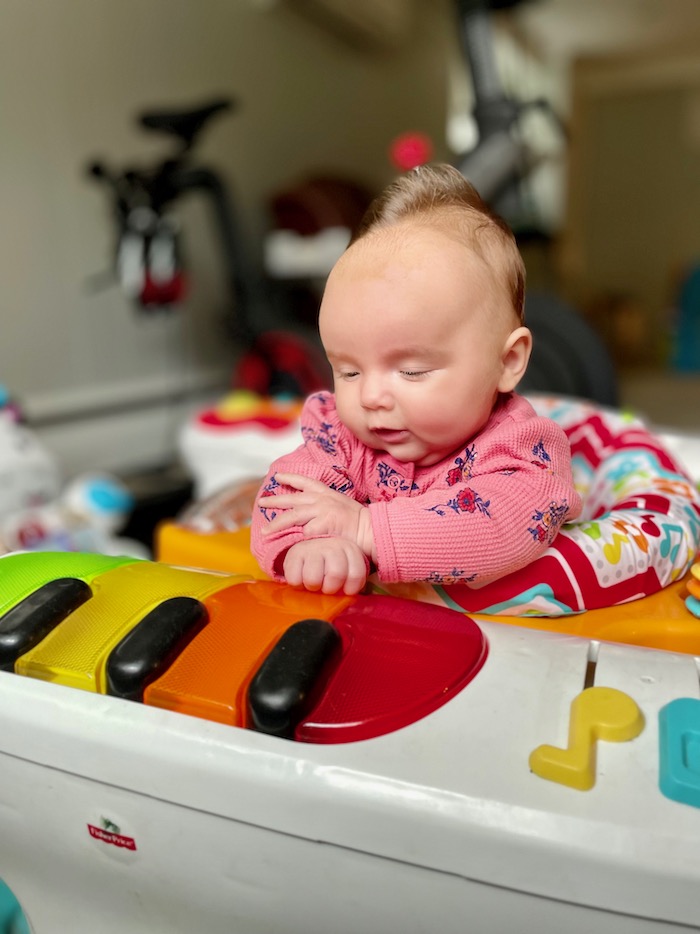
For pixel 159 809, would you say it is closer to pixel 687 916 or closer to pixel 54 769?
pixel 54 769

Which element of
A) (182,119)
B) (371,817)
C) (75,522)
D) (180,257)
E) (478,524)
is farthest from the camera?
(180,257)

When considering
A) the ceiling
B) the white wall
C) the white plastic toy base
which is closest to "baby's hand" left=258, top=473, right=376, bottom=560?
the white plastic toy base

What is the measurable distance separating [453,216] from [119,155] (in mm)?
1552

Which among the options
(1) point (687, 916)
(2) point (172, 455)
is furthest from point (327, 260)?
(1) point (687, 916)

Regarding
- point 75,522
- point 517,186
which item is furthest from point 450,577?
point 517,186

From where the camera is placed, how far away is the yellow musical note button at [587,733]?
0.35 metres

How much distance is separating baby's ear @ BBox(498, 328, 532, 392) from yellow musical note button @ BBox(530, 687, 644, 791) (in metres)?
0.20

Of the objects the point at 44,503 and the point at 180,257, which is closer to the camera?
the point at 44,503

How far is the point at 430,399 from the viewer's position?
47cm

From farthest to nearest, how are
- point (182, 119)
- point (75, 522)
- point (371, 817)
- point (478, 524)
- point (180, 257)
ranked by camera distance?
point (180, 257)
point (182, 119)
point (75, 522)
point (478, 524)
point (371, 817)

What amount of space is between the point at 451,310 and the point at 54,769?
337mm

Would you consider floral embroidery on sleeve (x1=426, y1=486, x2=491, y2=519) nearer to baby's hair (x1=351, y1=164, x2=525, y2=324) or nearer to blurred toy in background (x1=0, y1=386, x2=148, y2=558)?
baby's hair (x1=351, y1=164, x2=525, y2=324)

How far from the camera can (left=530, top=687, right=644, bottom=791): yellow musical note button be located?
0.35 meters

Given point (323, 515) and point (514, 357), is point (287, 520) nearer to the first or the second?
point (323, 515)
